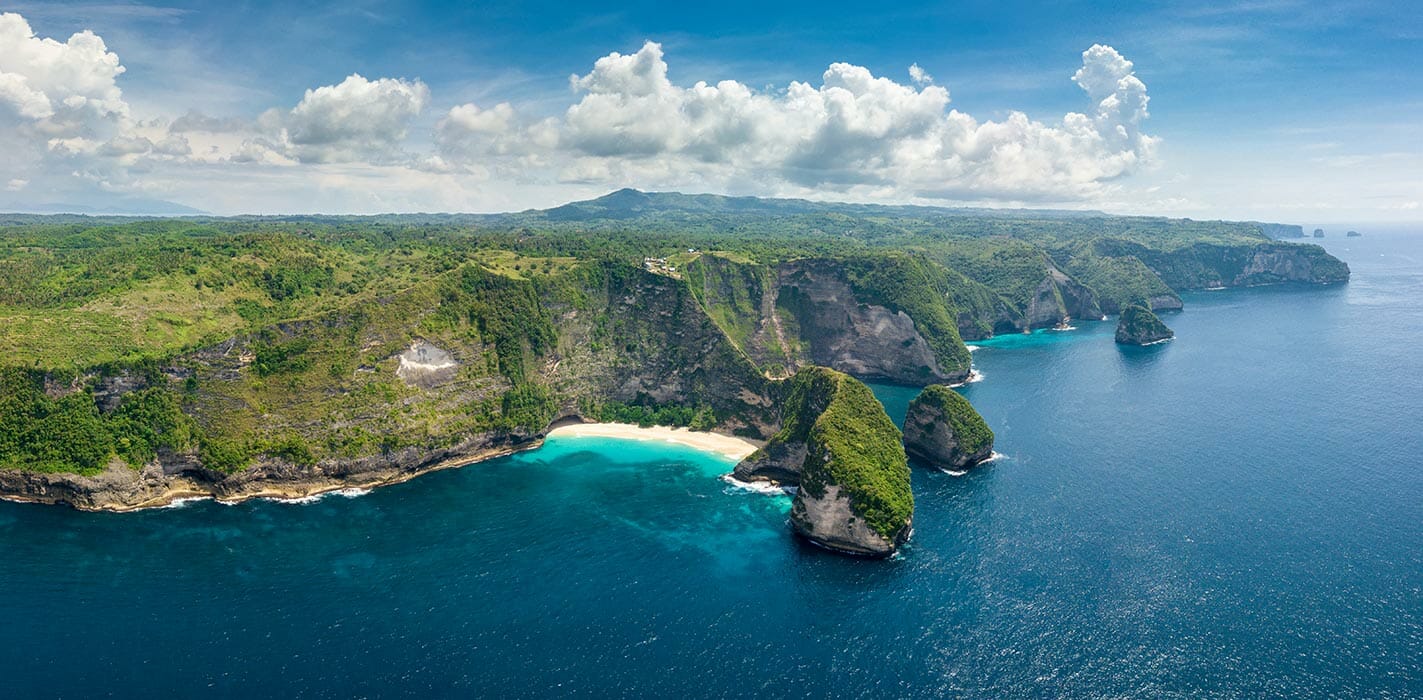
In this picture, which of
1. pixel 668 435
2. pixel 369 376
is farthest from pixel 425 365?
pixel 668 435

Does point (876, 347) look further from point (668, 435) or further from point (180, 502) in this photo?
point (180, 502)

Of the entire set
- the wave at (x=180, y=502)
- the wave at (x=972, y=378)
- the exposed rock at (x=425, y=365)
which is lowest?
the wave at (x=180, y=502)

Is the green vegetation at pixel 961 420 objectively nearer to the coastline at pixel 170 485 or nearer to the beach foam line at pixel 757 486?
the beach foam line at pixel 757 486

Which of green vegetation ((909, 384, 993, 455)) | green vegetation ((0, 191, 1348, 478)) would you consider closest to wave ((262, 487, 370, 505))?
green vegetation ((0, 191, 1348, 478))

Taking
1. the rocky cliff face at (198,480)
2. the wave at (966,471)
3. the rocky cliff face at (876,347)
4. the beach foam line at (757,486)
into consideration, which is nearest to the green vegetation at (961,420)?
the wave at (966,471)

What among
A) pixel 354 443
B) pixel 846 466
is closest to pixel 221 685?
pixel 354 443

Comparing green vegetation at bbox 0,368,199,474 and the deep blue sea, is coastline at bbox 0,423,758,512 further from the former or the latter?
the deep blue sea
